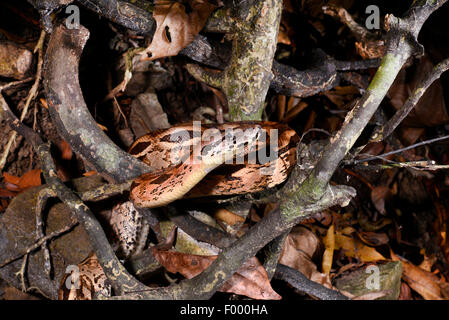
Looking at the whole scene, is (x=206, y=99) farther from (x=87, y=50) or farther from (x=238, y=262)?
(x=238, y=262)

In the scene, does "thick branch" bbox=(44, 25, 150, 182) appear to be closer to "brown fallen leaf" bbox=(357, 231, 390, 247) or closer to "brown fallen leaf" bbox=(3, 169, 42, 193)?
"brown fallen leaf" bbox=(3, 169, 42, 193)

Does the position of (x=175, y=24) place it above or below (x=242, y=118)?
above

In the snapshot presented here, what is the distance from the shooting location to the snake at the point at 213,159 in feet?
3.59

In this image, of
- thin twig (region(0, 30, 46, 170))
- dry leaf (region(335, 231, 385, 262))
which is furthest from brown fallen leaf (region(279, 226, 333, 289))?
thin twig (region(0, 30, 46, 170))

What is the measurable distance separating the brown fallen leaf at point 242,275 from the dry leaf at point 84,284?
0.32 metres

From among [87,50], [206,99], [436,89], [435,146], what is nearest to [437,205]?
[435,146]

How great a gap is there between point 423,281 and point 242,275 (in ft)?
4.88

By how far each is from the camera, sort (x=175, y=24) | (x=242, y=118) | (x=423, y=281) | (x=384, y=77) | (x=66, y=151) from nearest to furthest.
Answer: (x=384, y=77) → (x=175, y=24) → (x=242, y=118) → (x=66, y=151) → (x=423, y=281)

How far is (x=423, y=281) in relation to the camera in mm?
2293

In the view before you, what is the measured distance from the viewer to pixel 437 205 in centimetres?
249

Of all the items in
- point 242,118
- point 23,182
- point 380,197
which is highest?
point 242,118

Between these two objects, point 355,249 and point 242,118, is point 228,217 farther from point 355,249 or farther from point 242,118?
point 355,249

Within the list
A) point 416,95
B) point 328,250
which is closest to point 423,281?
point 328,250

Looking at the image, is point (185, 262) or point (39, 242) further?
point (39, 242)
